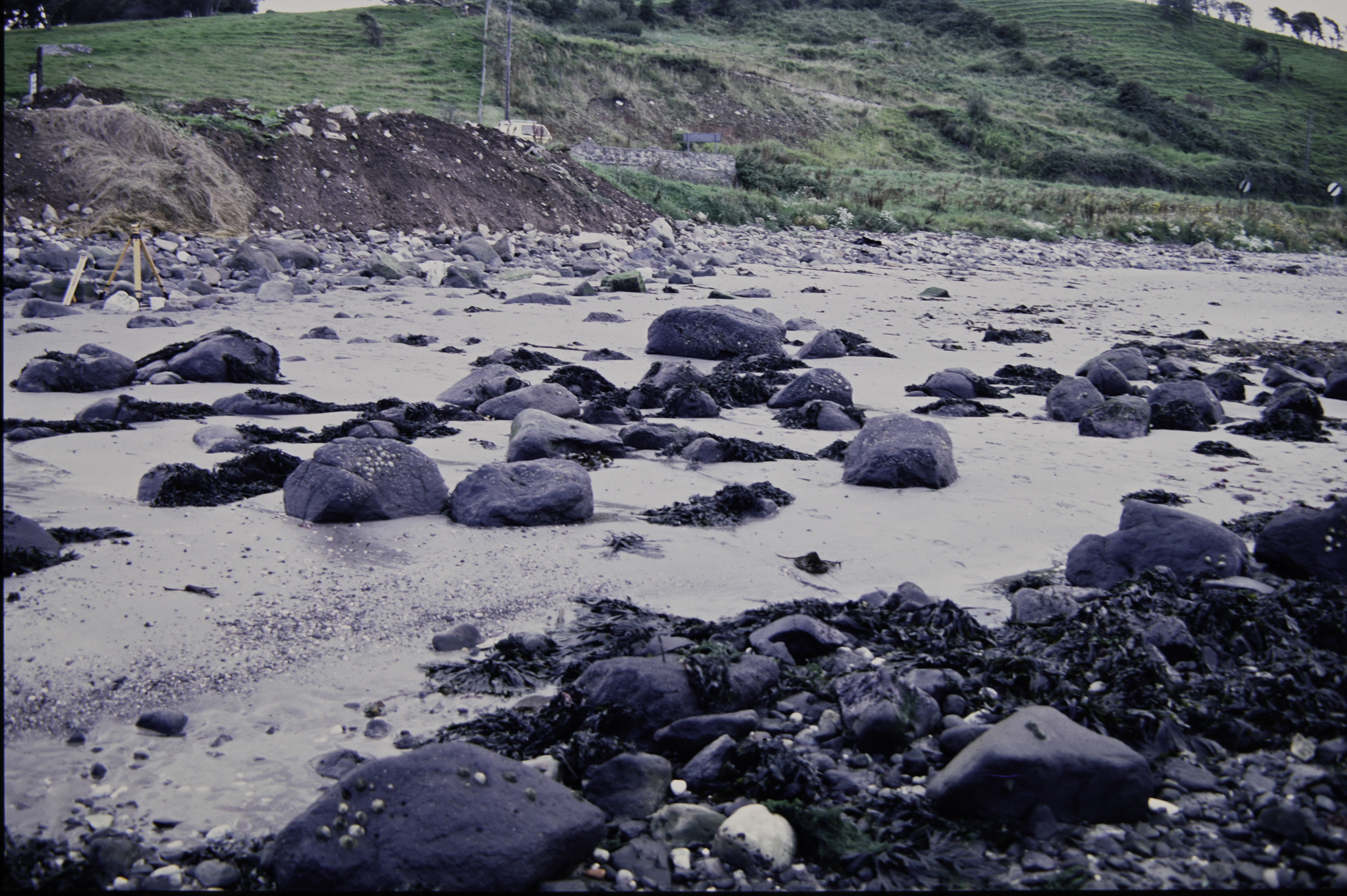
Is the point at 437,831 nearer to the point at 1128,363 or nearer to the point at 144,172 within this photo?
the point at 1128,363

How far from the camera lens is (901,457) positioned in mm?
4605

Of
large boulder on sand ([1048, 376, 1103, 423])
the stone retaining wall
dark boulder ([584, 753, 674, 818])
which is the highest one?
the stone retaining wall

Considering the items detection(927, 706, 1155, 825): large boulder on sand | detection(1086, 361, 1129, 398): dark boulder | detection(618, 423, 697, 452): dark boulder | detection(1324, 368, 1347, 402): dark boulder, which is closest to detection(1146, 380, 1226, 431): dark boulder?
detection(1086, 361, 1129, 398): dark boulder

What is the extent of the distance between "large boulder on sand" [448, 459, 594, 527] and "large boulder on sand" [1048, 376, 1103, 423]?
3.61 metres

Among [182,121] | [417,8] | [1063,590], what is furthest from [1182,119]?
[1063,590]

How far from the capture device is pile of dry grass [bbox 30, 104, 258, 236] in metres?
13.3

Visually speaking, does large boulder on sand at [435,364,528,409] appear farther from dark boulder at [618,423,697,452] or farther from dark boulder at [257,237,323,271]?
dark boulder at [257,237,323,271]

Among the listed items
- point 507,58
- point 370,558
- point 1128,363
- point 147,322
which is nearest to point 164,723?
point 370,558

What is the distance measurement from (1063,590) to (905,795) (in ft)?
4.28

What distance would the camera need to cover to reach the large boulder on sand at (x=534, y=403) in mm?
5637

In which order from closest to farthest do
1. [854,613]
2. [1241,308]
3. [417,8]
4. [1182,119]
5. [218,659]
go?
1. [218,659]
2. [854,613]
3. [1241,308]
4. [417,8]
5. [1182,119]

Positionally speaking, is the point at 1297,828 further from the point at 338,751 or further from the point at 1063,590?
the point at 338,751

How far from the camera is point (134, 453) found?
15.4 ft

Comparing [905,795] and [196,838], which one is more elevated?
[905,795]
